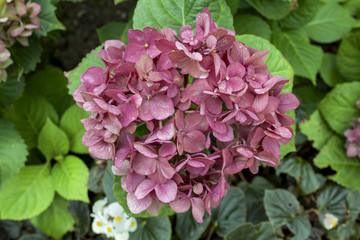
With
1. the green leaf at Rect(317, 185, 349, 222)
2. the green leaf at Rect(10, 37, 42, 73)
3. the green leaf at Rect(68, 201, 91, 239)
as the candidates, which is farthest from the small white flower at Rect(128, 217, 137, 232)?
the green leaf at Rect(317, 185, 349, 222)

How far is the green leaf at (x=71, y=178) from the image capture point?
4.14 ft

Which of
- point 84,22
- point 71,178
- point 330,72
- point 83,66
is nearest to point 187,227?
point 71,178

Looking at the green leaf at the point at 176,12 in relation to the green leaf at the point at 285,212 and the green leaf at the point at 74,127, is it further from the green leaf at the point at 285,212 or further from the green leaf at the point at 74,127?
the green leaf at the point at 285,212

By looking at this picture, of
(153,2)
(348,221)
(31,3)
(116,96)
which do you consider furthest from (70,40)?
(348,221)

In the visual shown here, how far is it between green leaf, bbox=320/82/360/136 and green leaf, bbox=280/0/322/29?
13.7 inches

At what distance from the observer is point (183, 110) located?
2.15 ft

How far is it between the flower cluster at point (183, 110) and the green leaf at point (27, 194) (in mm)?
749

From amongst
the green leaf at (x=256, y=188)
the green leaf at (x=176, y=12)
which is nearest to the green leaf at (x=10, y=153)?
the green leaf at (x=176, y=12)

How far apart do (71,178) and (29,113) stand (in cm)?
36

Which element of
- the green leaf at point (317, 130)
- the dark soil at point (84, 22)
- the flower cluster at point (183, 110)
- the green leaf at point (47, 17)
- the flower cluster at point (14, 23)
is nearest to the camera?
the flower cluster at point (183, 110)

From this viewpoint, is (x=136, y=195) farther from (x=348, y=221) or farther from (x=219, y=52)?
(x=348, y=221)

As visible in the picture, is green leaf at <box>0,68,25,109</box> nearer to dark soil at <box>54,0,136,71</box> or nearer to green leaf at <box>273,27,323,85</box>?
dark soil at <box>54,0,136,71</box>

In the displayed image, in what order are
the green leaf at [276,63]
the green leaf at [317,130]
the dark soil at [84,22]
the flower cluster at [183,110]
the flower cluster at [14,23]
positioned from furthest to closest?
1. the dark soil at [84,22]
2. the green leaf at [317,130]
3. the flower cluster at [14,23]
4. the green leaf at [276,63]
5. the flower cluster at [183,110]

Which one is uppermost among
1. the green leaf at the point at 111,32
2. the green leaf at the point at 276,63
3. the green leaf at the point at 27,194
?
the green leaf at the point at 276,63
